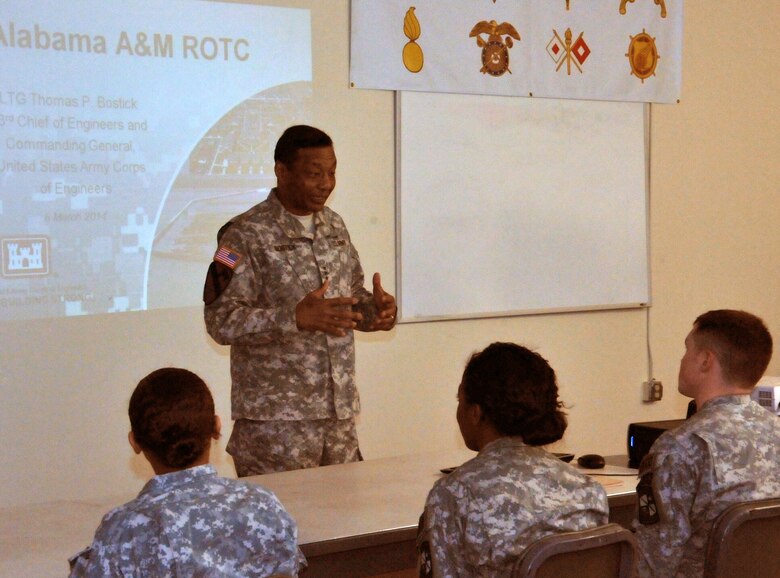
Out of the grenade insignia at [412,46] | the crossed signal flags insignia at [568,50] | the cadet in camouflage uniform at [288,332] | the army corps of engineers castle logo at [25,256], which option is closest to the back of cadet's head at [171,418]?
the cadet in camouflage uniform at [288,332]

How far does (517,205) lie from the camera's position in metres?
5.18

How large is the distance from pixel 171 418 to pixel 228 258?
4.06 ft

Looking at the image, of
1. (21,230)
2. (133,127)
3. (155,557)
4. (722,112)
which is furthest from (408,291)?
(155,557)

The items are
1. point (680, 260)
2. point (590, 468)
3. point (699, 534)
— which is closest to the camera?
point (699, 534)

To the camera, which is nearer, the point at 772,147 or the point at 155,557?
the point at 155,557

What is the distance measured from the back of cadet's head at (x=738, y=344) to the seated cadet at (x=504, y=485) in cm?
60

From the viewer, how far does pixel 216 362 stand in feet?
14.4

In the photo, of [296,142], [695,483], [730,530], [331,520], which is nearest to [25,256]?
[296,142]

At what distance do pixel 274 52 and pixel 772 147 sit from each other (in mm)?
3344

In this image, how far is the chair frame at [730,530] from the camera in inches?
76.8

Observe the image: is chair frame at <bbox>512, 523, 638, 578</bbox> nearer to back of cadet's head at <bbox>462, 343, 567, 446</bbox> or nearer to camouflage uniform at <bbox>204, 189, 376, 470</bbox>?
back of cadet's head at <bbox>462, 343, 567, 446</bbox>

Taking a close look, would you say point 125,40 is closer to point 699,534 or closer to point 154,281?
point 154,281

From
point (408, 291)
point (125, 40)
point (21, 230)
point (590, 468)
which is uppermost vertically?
point (125, 40)

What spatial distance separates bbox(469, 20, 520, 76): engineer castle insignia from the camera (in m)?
5.00
